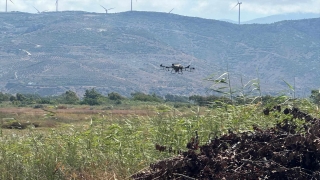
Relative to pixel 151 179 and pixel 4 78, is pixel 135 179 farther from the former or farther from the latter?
pixel 4 78

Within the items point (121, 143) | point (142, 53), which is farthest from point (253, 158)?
point (142, 53)

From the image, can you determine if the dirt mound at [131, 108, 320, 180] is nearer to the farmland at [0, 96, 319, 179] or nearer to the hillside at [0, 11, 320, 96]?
the farmland at [0, 96, 319, 179]

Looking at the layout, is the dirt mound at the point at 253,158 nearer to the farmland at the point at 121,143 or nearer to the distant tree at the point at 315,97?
the farmland at the point at 121,143

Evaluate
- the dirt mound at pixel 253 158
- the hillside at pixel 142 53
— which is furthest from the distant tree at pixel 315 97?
the hillside at pixel 142 53

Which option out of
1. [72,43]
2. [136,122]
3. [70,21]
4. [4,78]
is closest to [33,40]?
[72,43]

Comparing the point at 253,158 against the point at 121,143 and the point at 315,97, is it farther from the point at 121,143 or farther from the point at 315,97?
the point at 315,97

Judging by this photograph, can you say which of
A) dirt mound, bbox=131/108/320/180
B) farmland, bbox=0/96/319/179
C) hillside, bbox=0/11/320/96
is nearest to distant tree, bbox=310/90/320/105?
farmland, bbox=0/96/319/179
